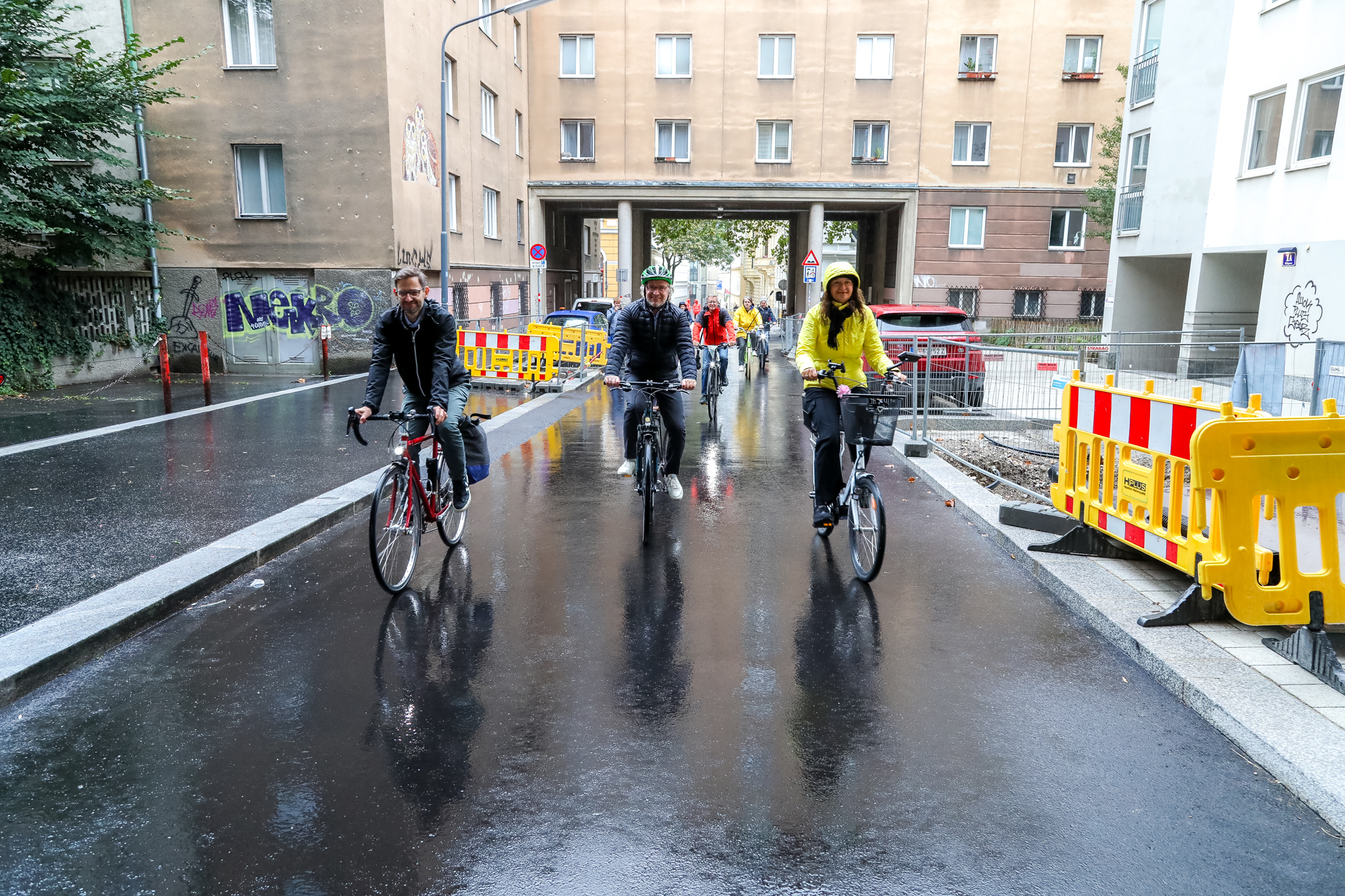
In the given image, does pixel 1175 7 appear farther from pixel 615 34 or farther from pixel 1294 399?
pixel 615 34

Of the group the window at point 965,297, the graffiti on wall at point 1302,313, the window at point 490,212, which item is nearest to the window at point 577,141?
the window at point 490,212

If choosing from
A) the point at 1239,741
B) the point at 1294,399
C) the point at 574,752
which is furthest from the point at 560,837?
the point at 1294,399

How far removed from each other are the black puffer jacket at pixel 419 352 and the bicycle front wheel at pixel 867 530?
2.68m

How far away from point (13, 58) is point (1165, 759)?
18.0m

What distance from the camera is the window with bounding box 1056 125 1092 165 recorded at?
33000 millimetres

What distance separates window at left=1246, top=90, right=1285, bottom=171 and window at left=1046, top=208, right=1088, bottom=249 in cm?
1387

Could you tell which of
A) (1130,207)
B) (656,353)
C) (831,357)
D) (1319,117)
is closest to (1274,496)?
(831,357)

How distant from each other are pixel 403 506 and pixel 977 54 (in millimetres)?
32652

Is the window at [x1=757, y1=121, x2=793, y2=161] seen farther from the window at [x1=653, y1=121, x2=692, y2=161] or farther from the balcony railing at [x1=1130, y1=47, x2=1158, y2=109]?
the balcony railing at [x1=1130, y1=47, x2=1158, y2=109]

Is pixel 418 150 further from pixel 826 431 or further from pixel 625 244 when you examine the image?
pixel 826 431

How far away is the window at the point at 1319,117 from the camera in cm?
1714

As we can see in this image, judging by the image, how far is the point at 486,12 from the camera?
28.2 m

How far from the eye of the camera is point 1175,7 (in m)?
22.3

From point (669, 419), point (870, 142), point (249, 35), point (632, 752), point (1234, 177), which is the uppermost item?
point (870, 142)
